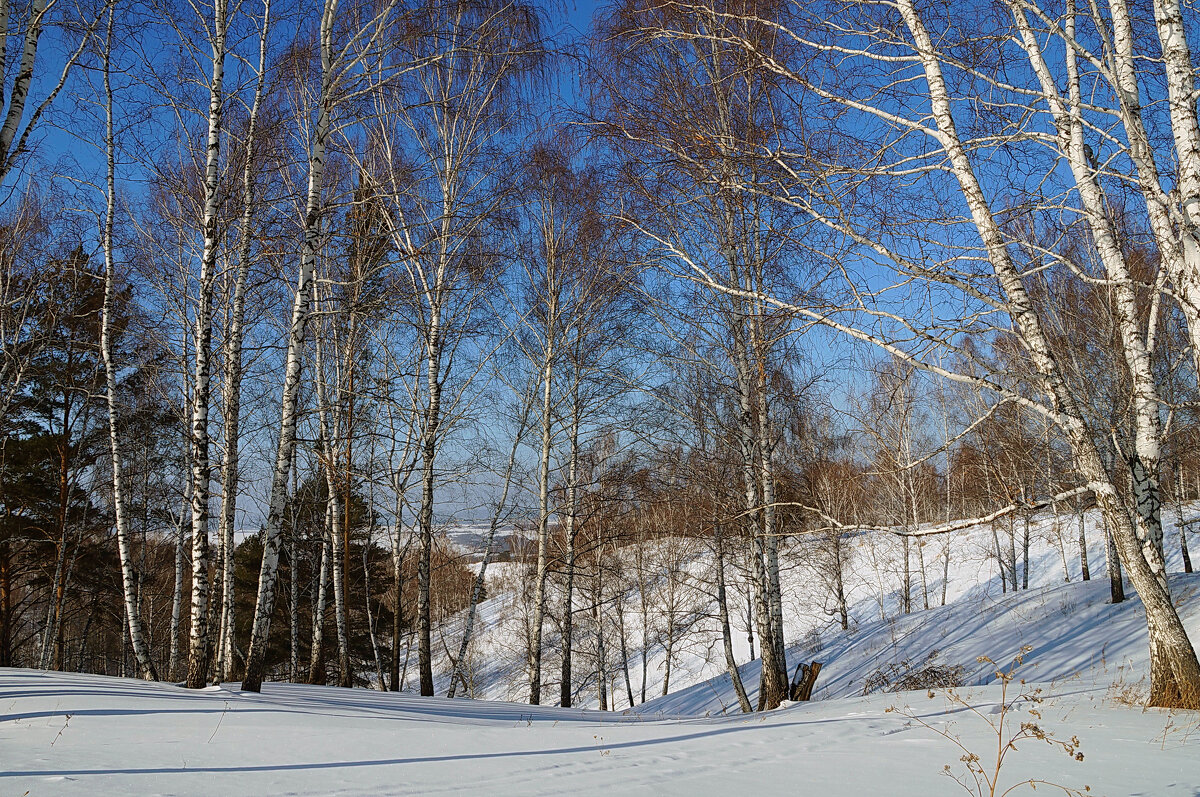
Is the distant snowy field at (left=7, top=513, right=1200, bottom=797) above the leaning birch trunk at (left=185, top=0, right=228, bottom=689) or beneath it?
beneath

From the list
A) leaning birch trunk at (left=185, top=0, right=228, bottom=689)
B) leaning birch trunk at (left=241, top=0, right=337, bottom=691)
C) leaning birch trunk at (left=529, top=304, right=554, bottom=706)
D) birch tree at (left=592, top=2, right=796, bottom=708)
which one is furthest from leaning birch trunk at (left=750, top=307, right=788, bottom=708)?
leaning birch trunk at (left=185, top=0, right=228, bottom=689)

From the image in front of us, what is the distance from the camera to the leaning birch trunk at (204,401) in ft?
21.8

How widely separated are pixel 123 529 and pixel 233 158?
4950mm

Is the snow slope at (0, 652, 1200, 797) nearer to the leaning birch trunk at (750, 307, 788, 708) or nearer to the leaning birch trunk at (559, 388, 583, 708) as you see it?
the leaning birch trunk at (750, 307, 788, 708)

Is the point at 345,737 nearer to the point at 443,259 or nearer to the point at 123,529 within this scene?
the point at 123,529

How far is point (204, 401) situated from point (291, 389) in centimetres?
83

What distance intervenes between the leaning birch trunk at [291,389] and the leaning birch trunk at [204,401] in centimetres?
48

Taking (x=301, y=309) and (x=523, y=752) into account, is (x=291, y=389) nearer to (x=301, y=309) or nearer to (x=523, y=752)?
(x=301, y=309)

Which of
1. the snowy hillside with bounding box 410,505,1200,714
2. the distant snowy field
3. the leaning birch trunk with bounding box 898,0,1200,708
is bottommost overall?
the snowy hillside with bounding box 410,505,1200,714

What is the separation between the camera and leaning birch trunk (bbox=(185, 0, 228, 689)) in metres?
6.65

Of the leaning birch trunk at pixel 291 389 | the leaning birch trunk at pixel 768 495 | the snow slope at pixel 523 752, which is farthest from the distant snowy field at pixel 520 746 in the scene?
the leaning birch trunk at pixel 768 495

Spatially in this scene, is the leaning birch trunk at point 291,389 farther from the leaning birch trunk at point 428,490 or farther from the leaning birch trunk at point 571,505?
the leaning birch trunk at point 571,505

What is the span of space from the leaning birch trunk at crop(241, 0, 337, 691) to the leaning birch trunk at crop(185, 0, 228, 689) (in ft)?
1.57

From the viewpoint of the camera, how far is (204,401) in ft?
22.6
